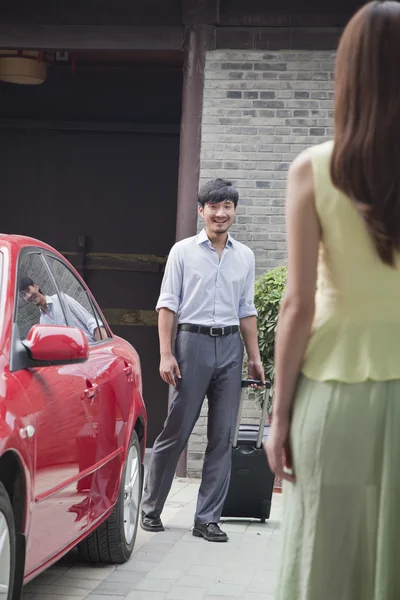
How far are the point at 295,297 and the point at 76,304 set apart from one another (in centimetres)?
328

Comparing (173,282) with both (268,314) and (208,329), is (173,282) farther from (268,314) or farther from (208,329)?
(268,314)

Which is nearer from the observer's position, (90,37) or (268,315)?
(268,315)

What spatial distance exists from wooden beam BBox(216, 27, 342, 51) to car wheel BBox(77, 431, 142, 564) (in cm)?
449

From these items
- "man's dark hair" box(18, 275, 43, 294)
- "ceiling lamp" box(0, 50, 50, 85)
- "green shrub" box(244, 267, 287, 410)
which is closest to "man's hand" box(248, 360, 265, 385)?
"green shrub" box(244, 267, 287, 410)

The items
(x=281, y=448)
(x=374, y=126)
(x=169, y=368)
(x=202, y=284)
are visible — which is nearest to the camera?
(x=374, y=126)

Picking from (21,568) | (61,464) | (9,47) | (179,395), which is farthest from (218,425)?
(9,47)

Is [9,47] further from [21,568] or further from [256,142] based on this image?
[21,568]

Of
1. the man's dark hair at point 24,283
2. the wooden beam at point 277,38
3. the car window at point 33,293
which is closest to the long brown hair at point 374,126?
the car window at point 33,293

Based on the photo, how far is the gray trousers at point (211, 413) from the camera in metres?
7.17

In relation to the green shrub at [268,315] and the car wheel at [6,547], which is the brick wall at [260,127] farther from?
the car wheel at [6,547]

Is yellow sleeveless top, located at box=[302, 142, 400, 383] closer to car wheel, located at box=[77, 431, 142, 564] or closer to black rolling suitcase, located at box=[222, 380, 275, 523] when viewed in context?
car wheel, located at box=[77, 431, 142, 564]

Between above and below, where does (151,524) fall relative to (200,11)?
below

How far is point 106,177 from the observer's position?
1317cm

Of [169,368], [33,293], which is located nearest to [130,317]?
[169,368]
